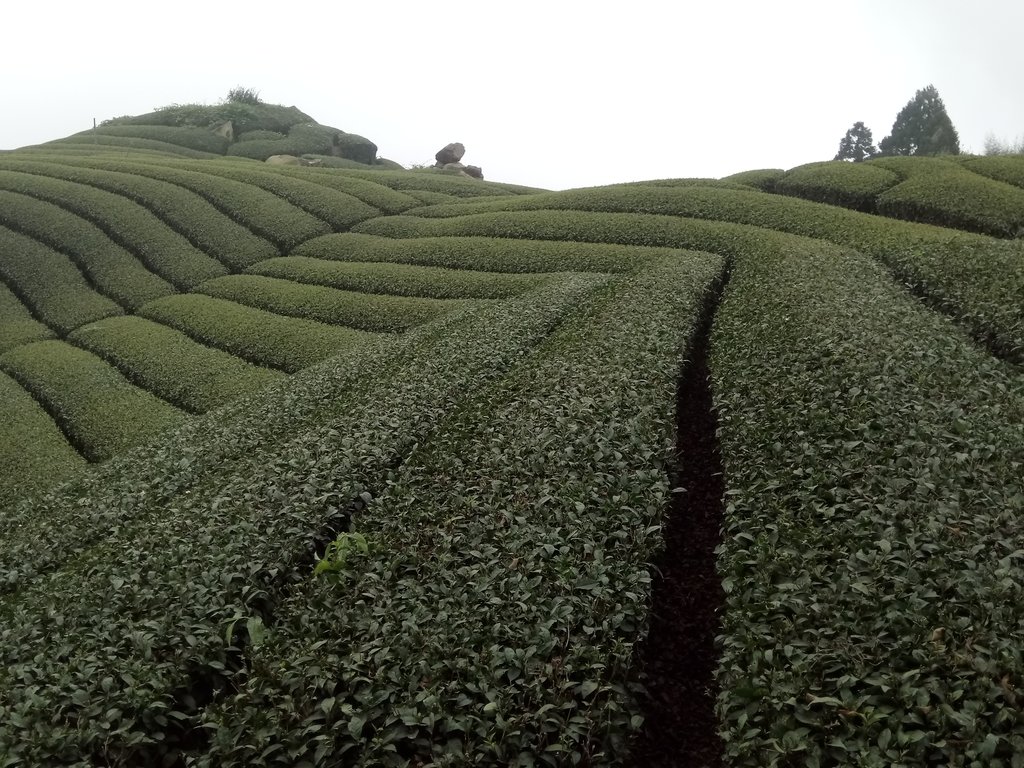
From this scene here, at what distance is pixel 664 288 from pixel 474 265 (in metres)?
11.3

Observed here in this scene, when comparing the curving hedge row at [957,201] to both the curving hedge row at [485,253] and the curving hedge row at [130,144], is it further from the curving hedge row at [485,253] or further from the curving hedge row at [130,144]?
the curving hedge row at [130,144]

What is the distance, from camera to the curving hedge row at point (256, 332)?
2323 centimetres

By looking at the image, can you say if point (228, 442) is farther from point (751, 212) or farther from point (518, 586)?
point (751, 212)

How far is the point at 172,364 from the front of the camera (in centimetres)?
2352

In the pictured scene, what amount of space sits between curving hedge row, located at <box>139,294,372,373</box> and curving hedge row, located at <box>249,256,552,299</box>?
3.39m

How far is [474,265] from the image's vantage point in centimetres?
2844

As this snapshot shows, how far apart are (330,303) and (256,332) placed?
120 inches

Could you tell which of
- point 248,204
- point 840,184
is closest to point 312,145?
point 248,204

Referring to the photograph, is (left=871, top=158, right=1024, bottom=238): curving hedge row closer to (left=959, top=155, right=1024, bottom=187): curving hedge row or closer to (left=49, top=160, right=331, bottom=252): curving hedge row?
(left=959, top=155, right=1024, bottom=187): curving hedge row

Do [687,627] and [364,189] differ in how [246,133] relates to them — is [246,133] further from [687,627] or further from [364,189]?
[687,627]

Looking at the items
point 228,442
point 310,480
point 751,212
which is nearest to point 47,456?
point 228,442

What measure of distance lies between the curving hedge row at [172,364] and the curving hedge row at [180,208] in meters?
8.14

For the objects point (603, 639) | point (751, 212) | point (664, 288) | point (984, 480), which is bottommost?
point (603, 639)

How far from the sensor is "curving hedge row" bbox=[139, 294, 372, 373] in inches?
915
